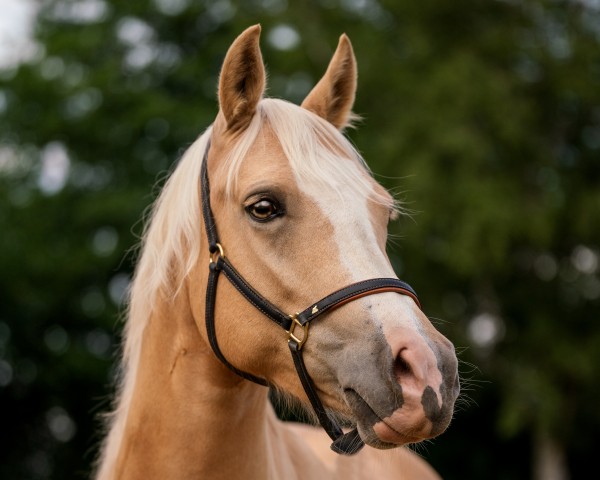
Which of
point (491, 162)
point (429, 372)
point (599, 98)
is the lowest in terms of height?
point (491, 162)

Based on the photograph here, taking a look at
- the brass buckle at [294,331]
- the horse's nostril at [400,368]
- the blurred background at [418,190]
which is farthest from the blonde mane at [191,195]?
the blurred background at [418,190]

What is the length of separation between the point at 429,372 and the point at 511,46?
16178 millimetres

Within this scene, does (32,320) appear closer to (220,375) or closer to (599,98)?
(599,98)

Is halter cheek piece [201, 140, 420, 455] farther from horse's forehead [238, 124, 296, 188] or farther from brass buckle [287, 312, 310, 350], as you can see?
horse's forehead [238, 124, 296, 188]

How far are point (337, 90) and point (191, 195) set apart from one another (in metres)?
0.88

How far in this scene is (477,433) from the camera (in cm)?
1962

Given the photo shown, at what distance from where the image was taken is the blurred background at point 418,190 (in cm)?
1611

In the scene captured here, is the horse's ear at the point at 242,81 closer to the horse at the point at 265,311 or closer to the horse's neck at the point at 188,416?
the horse at the point at 265,311

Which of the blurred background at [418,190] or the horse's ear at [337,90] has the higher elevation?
the horse's ear at [337,90]

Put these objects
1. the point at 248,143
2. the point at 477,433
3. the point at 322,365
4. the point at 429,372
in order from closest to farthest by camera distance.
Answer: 1. the point at 429,372
2. the point at 322,365
3. the point at 248,143
4. the point at 477,433

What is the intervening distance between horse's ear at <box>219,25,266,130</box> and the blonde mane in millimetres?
59

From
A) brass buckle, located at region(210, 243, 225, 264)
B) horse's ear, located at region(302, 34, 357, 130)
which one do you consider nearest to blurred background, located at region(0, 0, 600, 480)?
horse's ear, located at region(302, 34, 357, 130)

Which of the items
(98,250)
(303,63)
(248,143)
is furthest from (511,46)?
(248,143)

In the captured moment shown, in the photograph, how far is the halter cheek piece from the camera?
8.25 ft
